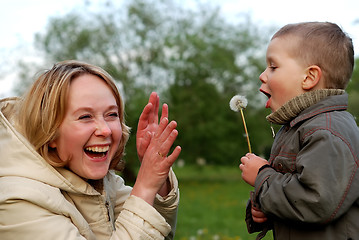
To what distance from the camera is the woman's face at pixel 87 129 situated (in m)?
2.39

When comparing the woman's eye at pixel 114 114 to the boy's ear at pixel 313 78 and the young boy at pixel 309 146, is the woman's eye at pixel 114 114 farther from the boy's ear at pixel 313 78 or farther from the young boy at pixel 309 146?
the boy's ear at pixel 313 78

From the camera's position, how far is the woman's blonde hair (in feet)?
7.70

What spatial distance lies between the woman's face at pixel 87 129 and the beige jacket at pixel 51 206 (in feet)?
0.30

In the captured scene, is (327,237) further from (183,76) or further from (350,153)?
(183,76)

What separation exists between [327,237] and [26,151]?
59.7 inches

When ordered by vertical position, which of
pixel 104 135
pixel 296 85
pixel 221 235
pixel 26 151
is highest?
pixel 221 235

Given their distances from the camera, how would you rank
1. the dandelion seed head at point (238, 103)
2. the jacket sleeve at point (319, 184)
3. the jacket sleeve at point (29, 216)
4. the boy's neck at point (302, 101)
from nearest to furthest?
the jacket sleeve at point (319, 184) → the jacket sleeve at point (29, 216) → the boy's neck at point (302, 101) → the dandelion seed head at point (238, 103)

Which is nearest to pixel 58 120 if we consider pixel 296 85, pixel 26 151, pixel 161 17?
pixel 26 151

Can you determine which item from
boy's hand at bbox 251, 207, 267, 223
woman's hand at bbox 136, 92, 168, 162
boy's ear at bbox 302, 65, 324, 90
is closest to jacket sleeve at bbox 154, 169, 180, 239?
woman's hand at bbox 136, 92, 168, 162

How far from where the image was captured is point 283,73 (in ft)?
7.45

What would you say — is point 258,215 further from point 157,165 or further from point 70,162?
point 70,162

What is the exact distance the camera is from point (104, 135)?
95.2 inches

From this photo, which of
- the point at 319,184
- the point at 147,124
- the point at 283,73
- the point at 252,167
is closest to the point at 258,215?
the point at 252,167

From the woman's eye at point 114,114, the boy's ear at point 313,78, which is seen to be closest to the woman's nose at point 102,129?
the woman's eye at point 114,114
